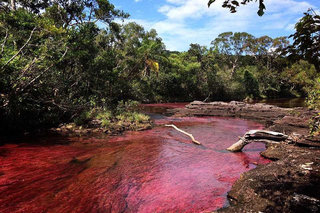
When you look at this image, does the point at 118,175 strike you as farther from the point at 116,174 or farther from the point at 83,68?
the point at 83,68

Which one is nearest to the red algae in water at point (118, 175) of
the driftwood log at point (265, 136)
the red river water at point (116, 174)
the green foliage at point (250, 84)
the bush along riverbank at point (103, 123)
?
the red river water at point (116, 174)

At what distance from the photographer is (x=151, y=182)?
6.46 meters

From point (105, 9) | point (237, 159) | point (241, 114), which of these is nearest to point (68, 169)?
point (237, 159)

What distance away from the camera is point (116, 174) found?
274 inches

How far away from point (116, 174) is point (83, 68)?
1038 centimetres

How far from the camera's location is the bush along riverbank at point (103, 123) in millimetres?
12594

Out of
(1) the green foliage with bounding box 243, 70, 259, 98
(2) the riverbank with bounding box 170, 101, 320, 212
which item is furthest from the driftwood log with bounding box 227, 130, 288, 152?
(1) the green foliage with bounding box 243, 70, 259, 98

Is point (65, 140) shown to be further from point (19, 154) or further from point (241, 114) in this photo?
point (241, 114)

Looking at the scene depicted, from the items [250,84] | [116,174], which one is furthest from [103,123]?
[250,84]

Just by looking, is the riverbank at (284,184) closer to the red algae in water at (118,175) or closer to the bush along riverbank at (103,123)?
the red algae in water at (118,175)

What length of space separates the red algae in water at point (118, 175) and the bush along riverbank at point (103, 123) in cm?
162

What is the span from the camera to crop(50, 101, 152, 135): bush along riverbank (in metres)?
12.6

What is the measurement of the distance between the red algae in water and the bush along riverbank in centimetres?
162

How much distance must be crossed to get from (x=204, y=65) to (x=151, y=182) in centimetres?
4230
